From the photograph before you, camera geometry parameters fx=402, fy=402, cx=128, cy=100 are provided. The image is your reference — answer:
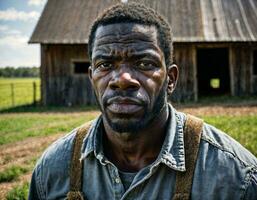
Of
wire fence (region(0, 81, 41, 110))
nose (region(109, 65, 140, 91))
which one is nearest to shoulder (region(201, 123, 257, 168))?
nose (region(109, 65, 140, 91))

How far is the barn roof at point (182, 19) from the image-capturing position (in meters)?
17.0

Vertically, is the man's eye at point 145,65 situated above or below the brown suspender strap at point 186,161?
above

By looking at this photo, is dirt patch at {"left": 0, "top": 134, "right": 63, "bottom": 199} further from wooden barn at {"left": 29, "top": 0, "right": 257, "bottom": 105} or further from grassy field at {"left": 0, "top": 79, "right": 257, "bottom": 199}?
wooden barn at {"left": 29, "top": 0, "right": 257, "bottom": 105}

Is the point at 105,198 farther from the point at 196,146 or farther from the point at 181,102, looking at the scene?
the point at 181,102

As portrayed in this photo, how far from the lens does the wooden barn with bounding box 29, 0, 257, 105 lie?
17172mm

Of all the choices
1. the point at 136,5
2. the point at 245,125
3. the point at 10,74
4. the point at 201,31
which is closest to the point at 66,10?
the point at 201,31

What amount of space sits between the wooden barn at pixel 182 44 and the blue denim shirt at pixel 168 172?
14625 millimetres

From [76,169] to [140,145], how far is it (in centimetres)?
41

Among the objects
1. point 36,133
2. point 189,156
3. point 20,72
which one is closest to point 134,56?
point 189,156

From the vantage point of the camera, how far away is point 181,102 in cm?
1705

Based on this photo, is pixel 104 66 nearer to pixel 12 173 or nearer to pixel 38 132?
pixel 12 173


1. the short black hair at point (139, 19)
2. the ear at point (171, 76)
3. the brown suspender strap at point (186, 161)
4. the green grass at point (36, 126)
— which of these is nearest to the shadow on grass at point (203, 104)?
the green grass at point (36, 126)

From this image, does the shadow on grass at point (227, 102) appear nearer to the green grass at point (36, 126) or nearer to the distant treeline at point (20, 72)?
the green grass at point (36, 126)

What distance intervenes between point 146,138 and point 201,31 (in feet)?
50.2
